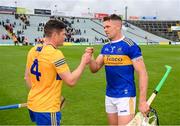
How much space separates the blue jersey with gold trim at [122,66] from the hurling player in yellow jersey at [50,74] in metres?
0.85

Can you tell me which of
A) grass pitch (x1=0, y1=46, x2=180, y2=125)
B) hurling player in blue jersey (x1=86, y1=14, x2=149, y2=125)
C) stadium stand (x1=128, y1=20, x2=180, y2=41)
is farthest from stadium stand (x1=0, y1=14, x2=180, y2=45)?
hurling player in blue jersey (x1=86, y1=14, x2=149, y2=125)

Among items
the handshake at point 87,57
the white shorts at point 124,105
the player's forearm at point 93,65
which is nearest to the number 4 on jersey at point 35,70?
the handshake at point 87,57

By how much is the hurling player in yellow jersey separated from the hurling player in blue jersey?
87 centimetres

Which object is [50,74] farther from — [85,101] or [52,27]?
[85,101]

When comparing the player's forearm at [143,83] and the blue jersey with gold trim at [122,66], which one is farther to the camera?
the blue jersey with gold trim at [122,66]

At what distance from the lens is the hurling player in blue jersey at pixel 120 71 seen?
5.99m

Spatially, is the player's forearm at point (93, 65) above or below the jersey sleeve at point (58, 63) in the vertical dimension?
below

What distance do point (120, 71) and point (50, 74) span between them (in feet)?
4.32

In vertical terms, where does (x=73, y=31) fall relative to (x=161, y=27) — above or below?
below

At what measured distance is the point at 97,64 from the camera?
21.5 feet

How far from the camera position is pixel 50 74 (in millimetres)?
5281

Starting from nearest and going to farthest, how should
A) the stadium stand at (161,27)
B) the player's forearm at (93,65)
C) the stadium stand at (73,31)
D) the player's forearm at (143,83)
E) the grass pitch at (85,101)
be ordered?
the player's forearm at (143,83) → the player's forearm at (93,65) → the grass pitch at (85,101) → the stadium stand at (73,31) → the stadium stand at (161,27)

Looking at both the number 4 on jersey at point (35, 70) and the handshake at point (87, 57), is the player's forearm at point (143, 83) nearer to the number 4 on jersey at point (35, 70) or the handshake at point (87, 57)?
the handshake at point (87, 57)

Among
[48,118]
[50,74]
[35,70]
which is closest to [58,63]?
[50,74]
